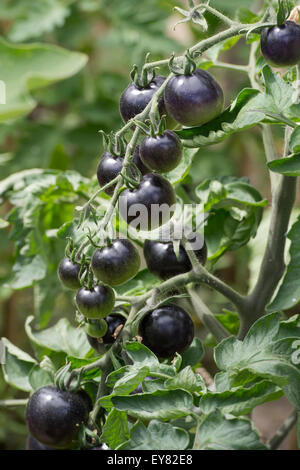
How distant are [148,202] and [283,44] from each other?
0.58 feet

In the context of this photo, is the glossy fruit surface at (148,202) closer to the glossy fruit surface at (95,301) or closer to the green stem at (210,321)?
the glossy fruit surface at (95,301)

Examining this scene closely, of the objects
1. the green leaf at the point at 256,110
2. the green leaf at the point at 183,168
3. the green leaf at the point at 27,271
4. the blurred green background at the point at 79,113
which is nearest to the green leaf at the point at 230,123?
the green leaf at the point at 256,110

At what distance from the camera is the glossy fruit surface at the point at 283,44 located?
55 centimetres

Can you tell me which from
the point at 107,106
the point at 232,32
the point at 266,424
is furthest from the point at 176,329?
the point at 107,106

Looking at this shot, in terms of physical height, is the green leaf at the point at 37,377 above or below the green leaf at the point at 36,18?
below

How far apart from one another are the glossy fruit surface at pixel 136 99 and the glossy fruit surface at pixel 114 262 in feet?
0.39

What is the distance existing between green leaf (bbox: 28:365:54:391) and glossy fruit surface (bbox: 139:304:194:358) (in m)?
0.14

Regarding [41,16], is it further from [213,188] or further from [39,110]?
[213,188]

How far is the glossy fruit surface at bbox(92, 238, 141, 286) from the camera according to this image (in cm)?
55

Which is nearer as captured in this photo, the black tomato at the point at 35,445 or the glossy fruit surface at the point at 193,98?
the glossy fruit surface at the point at 193,98

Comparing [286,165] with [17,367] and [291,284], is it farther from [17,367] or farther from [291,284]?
[17,367]

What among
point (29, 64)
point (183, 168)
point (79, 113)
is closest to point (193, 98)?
point (183, 168)

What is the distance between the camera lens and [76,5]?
5.50 ft

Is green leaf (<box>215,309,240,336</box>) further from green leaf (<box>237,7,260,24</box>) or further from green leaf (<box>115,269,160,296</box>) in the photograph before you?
green leaf (<box>237,7,260,24</box>)
